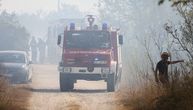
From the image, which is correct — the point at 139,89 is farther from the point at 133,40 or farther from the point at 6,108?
the point at 133,40

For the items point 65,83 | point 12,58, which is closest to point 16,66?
point 12,58

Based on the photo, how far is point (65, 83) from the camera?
77.1ft

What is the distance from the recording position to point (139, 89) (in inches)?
689

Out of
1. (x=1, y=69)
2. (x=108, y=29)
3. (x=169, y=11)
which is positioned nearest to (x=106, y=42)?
(x=108, y=29)

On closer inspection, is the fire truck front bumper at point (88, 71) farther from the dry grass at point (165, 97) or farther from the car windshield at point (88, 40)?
the dry grass at point (165, 97)

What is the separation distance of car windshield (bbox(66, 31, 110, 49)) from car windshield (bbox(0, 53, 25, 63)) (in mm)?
3999

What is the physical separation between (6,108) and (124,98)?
506cm

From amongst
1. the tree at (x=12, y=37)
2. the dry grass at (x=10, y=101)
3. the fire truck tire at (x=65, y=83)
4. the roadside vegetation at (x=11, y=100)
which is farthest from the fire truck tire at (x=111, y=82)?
the tree at (x=12, y=37)

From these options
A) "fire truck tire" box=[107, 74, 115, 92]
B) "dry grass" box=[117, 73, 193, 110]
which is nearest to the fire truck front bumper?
"fire truck tire" box=[107, 74, 115, 92]

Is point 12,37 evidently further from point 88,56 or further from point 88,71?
point 88,71

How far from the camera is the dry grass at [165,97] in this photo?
511 inches

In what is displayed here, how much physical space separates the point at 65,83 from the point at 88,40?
1992mm

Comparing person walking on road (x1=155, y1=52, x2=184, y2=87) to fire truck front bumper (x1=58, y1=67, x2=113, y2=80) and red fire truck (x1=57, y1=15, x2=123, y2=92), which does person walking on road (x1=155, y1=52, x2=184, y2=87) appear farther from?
red fire truck (x1=57, y1=15, x2=123, y2=92)

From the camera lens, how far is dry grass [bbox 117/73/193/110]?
12969 mm
